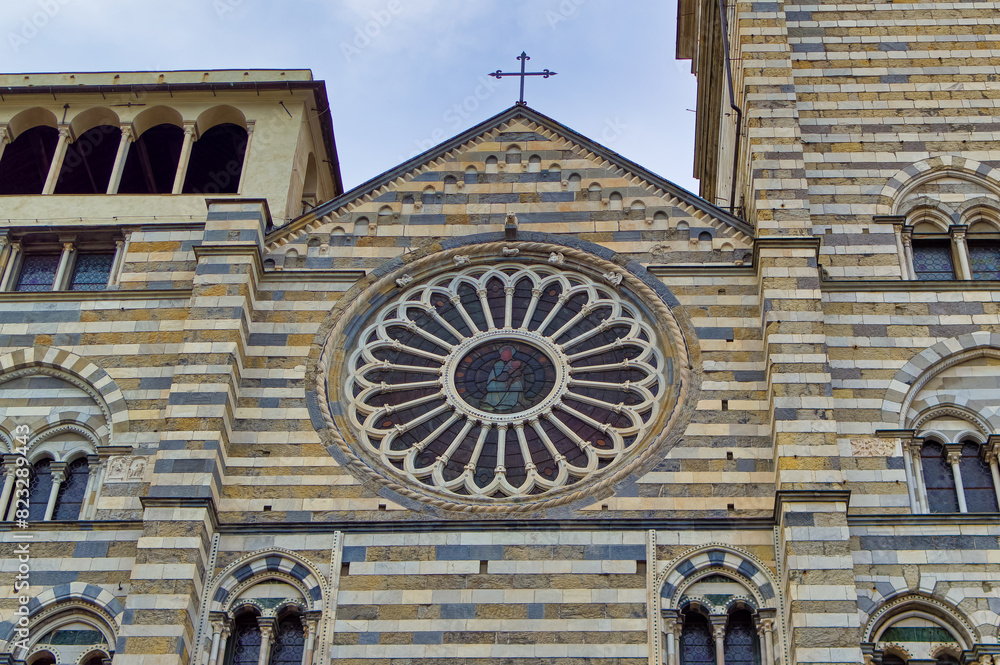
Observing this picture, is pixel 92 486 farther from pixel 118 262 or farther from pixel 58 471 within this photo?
pixel 118 262

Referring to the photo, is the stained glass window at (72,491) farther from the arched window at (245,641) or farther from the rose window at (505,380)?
the rose window at (505,380)

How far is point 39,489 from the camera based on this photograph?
19.2 m

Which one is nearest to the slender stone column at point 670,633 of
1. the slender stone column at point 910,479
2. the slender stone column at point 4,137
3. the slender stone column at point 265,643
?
the slender stone column at point 910,479

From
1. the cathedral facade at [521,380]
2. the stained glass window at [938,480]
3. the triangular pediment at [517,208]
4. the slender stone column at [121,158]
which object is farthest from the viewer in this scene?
the slender stone column at [121,158]

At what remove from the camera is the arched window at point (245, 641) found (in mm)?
17391

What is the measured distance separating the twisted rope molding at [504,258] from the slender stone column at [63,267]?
12.7 ft

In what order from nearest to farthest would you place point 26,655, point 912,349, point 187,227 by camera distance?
point 26,655 < point 912,349 < point 187,227

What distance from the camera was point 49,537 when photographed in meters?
18.2

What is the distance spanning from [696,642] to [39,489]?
7.74 meters

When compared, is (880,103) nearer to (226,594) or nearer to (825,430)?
(825,430)

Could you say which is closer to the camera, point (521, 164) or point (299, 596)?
point (299, 596)

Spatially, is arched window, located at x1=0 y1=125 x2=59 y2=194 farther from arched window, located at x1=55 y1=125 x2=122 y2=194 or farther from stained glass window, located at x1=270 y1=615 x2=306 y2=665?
stained glass window, located at x1=270 y1=615 x2=306 y2=665

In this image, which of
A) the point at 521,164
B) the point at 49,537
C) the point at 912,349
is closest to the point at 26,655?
the point at 49,537

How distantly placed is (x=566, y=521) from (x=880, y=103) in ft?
27.2
